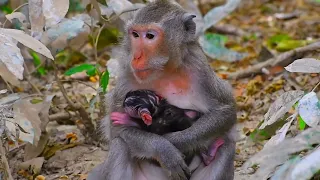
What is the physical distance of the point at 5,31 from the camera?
3.65 meters

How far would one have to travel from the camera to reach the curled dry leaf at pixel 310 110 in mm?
3471

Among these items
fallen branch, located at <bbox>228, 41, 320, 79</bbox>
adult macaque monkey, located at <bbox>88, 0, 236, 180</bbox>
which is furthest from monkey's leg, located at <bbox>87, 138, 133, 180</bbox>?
fallen branch, located at <bbox>228, 41, 320, 79</bbox>

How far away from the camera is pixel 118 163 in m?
4.28

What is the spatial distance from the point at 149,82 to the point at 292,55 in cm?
255

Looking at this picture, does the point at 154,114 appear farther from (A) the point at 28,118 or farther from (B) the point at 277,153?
(B) the point at 277,153

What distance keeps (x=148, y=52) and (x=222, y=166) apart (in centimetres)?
82

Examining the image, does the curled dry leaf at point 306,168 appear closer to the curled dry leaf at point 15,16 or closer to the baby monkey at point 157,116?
the baby monkey at point 157,116

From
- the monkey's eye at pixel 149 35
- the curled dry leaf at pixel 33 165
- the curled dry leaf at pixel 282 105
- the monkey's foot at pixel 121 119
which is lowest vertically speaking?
the curled dry leaf at pixel 33 165

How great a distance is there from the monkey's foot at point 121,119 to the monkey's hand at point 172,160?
307 millimetres

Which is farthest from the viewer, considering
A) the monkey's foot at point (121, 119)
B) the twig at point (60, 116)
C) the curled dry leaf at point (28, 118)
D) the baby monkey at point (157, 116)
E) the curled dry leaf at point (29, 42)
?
the twig at point (60, 116)

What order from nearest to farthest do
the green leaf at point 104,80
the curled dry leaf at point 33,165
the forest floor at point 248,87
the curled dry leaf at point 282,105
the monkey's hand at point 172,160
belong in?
the curled dry leaf at point 282,105
the monkey's hand at point 172,160
the green leaf at point 104,80
the curled dry leaf at point 33,165
the forest floor at point 248,87

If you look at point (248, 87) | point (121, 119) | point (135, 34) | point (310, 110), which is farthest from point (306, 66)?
point (248, 87)

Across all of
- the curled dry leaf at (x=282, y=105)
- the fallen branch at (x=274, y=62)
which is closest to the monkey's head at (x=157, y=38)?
the curled dry leaf at (x=282, y=105)

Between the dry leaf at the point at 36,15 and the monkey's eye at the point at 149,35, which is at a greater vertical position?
the dry leaf at the point at 36,15
